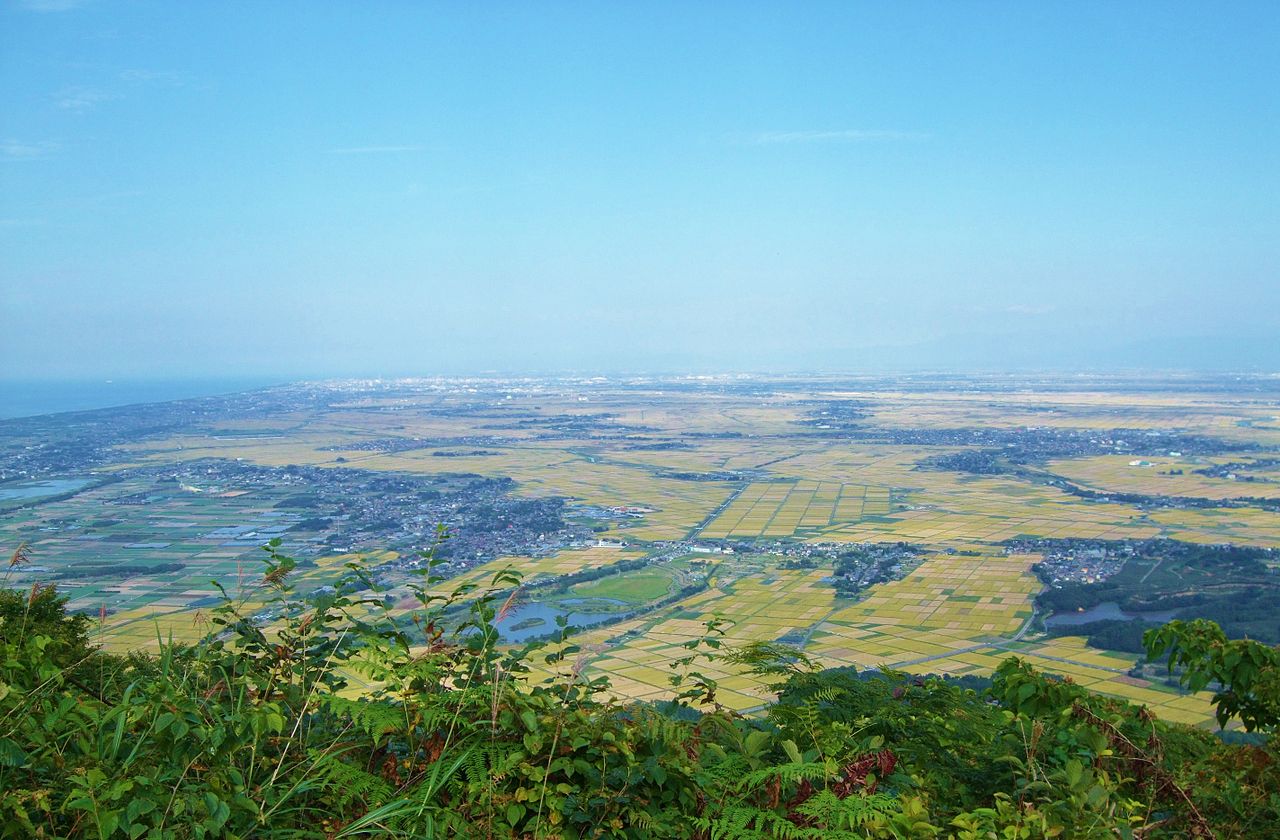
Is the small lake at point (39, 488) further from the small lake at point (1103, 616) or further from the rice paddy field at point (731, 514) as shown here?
the small lake at point (1103, 616)

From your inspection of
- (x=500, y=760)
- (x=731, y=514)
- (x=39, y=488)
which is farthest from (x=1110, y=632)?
(x=39, y=488)

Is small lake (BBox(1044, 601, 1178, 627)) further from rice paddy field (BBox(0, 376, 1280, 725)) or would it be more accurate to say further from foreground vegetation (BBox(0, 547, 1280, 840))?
foreground vegetation (BBox(0, 547, 1280, 840))

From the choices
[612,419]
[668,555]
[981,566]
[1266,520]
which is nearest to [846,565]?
[981,566]

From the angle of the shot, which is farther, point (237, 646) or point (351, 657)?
point (237, 646)

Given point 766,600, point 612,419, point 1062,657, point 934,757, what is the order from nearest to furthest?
point 934,757
point 1062,657
point 766,600
point 612,419

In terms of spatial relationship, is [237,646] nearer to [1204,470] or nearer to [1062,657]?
[1062,657]

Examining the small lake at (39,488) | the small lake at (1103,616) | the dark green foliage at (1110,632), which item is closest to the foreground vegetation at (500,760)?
the dark green foliage at (1110,632)
